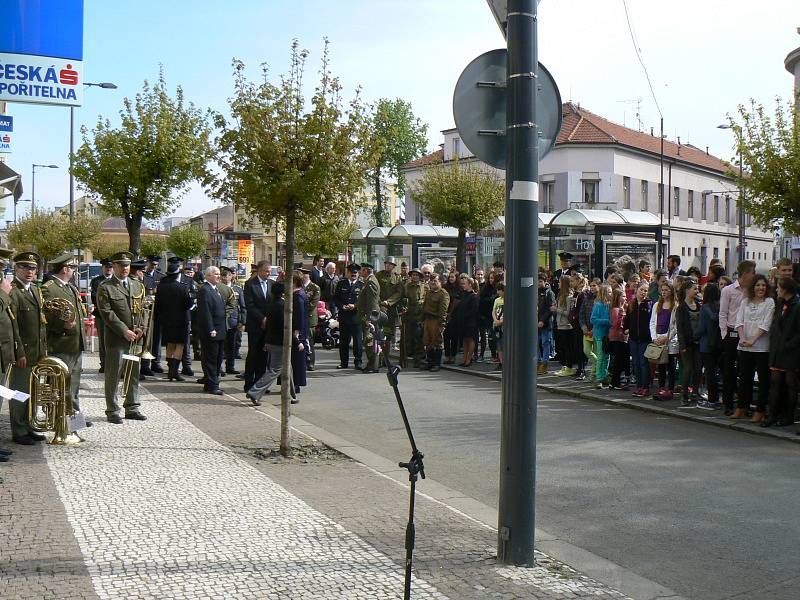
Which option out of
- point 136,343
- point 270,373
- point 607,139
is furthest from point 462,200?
point 607,139

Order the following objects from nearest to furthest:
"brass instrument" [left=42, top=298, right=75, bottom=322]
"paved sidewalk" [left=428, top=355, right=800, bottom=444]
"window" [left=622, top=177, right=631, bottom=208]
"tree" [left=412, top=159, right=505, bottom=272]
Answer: "brass instrument" [left=42, top=298, right=75, bottom=322], "paved sidewalk" [left=428, top=355, right=800, bottom=444], "tree" [left=412, top=159, right=505, bottom=272], "window" [left=622, top=177, right=631, bottom=208]

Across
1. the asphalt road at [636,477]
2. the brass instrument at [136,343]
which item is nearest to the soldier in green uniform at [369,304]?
the asphalt road at [636,477]

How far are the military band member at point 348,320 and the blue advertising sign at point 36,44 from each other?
26.2 feet

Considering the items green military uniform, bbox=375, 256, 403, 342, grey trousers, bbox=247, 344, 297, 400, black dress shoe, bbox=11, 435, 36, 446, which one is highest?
green military uniform, bbox=375, 256, 403, 342

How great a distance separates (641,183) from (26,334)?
55989 mm

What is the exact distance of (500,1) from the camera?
5.57m

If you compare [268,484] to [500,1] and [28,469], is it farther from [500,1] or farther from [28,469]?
[500,1]

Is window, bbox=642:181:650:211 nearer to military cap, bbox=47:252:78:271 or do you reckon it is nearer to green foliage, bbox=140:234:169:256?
green foliage, bbox=140:234:169:256

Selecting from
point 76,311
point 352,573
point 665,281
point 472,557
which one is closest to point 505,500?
point 472,557

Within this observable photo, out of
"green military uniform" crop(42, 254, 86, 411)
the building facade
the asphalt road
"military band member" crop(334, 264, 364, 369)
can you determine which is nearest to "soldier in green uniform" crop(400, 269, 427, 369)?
"military band member" crop(334, 264, 364, 369)

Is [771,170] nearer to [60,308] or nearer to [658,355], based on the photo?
[658,355]

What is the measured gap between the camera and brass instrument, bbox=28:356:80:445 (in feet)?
30.3

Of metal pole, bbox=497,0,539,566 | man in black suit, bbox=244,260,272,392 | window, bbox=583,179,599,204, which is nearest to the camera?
metal pole, bbox=497,0,539,566

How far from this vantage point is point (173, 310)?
1532cm
